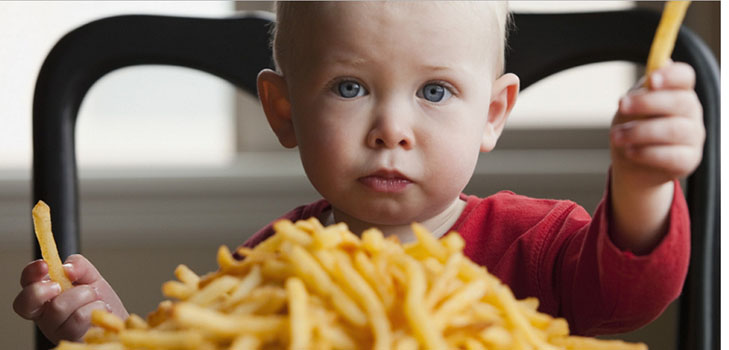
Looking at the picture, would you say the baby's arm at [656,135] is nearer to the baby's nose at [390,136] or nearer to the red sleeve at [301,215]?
the baby's nose at [390,136]

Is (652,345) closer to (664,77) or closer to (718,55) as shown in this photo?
(718,55)

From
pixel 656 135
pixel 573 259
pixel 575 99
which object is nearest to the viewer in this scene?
pixel 656 135

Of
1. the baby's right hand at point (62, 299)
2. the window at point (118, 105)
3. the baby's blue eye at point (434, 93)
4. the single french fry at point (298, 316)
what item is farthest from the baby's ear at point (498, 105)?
the window at point (118, 105)

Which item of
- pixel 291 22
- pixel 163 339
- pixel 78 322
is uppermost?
pixel 291 22

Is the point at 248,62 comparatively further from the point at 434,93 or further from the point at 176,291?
the point at 176,291

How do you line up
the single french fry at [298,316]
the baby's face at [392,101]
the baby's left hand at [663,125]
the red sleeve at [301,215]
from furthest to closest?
the red sleeve at [301,215], the baby's face at [392,101], the baby's left hand at [663,125], the single french fry at [298,316]

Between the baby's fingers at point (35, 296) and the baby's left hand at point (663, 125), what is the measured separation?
445 mm

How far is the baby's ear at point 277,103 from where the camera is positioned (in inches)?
34.7

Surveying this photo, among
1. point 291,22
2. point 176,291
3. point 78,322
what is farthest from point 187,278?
point 291,22

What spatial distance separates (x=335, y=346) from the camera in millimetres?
356

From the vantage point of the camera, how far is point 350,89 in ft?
2.38

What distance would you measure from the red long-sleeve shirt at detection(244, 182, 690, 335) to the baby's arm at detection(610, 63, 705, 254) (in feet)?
0.15

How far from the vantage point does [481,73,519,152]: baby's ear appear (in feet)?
2.78

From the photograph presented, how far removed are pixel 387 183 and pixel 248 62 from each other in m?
0.32
